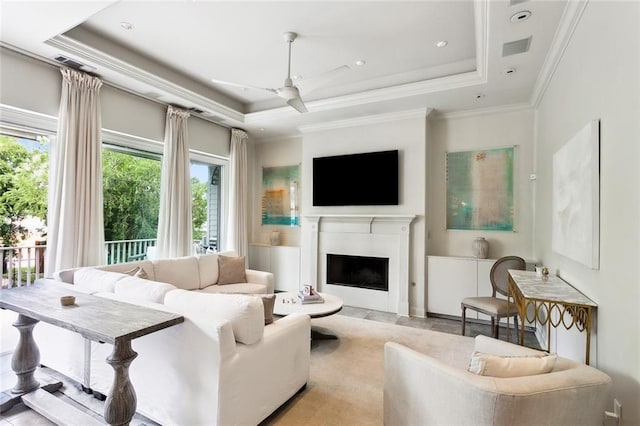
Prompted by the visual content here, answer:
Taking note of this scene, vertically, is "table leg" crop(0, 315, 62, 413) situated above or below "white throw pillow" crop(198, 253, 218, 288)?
below

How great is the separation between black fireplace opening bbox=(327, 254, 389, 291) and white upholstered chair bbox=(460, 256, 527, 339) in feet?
4.29

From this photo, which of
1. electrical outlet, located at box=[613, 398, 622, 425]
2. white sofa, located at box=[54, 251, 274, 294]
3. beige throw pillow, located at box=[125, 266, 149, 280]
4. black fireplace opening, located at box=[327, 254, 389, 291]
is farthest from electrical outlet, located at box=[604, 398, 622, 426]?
beige throw pillow, located at box=[125, 266, 149, 280]

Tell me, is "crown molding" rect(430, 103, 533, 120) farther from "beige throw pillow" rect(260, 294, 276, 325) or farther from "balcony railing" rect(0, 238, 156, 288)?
"balcony railing" rect(0, 238, 156, 288)

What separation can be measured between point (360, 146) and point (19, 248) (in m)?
4.41

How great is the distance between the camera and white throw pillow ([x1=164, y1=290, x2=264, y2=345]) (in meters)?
1.96

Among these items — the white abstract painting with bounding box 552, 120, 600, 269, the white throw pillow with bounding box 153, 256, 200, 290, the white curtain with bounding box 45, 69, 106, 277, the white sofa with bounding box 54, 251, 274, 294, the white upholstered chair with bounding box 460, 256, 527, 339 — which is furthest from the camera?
the white throw pillow with bounding box 153, 256, 200, 290

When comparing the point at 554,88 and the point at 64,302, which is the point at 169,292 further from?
the point at 554,88

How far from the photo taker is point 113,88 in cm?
385

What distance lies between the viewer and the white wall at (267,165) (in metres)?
5.96

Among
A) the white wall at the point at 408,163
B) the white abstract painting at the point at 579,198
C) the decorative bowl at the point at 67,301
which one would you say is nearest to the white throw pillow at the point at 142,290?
the decorative bowl at the point at 67,301

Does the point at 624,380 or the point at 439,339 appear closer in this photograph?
the point at 624,380

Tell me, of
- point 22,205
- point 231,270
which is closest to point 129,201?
point 22,205

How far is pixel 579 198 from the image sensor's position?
7.17ft

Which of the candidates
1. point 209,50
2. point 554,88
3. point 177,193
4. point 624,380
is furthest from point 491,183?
point 177,193
